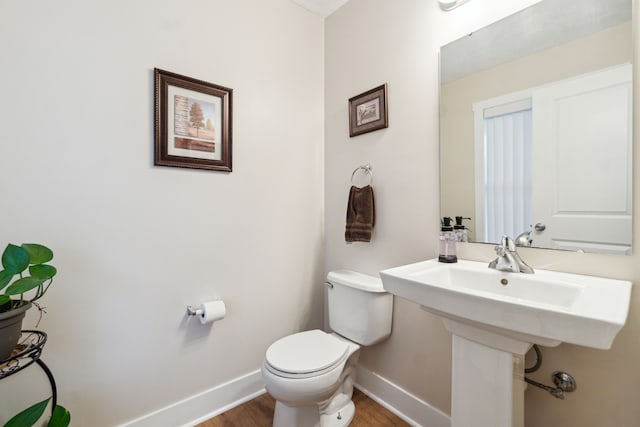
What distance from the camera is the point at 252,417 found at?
1565 millimetres

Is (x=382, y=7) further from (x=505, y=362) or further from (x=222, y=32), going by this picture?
(x=505, y=362)

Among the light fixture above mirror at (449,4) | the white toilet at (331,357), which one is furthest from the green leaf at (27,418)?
the light fixture above mirror at (449,4)

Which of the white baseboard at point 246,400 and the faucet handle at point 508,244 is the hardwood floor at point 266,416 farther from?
the faucet handle at point 508,244

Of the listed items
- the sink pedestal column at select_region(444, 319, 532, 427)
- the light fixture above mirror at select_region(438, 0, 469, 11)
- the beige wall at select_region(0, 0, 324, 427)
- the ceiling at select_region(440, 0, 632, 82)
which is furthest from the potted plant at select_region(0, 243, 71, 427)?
the light fixture above mirror at select_region(438, 0, 469, 11)

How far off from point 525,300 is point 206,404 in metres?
1.63

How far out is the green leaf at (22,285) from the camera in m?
0.80

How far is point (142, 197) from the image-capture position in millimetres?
1371

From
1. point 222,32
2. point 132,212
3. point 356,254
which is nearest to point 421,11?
point 222,32

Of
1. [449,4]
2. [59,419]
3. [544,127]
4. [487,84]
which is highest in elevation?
[449,4]

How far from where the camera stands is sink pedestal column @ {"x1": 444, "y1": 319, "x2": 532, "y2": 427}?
938 mm

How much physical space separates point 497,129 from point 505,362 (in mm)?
920

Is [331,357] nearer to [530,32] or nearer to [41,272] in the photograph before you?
[41,272]

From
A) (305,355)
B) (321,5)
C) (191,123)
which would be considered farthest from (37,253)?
(321,5)

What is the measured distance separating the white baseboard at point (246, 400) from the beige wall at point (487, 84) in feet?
3.26
